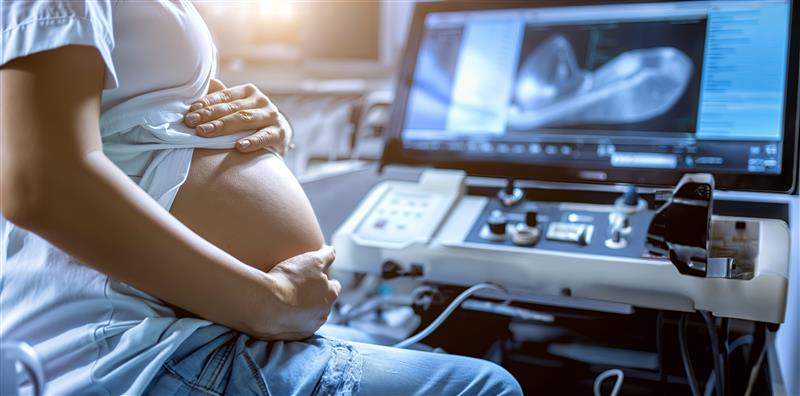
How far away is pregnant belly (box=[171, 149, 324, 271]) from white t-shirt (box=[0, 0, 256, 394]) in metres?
0.02

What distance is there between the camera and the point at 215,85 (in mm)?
853

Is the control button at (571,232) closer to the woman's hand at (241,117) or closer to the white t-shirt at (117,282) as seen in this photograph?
the woman's hand at (241,117)

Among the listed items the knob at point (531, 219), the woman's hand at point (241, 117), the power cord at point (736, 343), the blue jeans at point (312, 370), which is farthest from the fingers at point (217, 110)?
the power cord at point (736, 343)

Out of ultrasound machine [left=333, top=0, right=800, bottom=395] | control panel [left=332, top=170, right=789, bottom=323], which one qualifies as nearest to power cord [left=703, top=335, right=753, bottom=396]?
ultrasound machine [left=333, top=0, right=800, bottom=395]

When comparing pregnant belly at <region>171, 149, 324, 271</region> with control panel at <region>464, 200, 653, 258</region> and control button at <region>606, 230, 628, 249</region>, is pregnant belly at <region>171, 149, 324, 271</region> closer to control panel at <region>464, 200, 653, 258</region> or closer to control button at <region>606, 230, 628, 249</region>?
control panel at <region>464, 200, 653, 258</region>

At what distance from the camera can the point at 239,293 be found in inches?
28.1

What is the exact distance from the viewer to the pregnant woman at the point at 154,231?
601 mm

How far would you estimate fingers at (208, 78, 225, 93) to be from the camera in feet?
2.76

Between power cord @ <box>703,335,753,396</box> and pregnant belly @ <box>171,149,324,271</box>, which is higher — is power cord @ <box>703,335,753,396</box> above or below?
below

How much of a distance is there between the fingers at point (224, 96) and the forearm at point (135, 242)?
0.16 m

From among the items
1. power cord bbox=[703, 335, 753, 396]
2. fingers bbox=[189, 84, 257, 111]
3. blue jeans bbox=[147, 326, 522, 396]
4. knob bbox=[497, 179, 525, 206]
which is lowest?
power cord bbox=[703, 335, 753, 396]

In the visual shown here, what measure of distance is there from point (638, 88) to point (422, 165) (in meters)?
0.44

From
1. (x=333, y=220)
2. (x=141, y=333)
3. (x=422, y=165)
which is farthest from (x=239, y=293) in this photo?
(x=422, y=165)

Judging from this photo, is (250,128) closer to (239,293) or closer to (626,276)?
(239,293)
